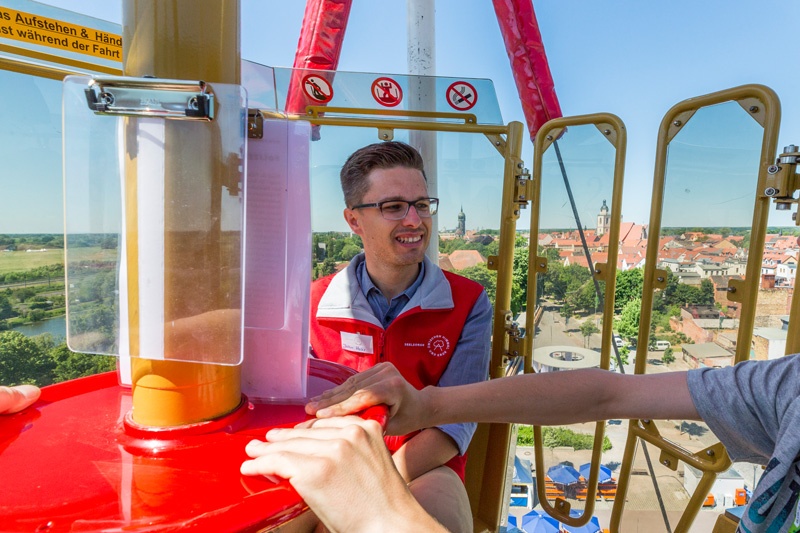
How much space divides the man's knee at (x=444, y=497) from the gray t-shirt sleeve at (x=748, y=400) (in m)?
0.60

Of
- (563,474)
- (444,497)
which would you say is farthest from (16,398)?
(563,474)

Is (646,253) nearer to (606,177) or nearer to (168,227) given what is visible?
(606,177)

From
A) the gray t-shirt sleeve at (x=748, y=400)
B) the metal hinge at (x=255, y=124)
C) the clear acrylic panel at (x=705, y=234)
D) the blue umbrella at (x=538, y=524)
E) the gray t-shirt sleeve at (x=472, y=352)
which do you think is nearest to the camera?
the metal hinge at (x=255, y=124)

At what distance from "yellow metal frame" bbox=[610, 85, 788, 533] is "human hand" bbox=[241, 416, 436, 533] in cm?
129

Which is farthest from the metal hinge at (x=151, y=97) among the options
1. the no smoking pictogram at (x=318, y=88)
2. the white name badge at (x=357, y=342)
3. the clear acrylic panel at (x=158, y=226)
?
the no smoking pictogram at (x=318, y=88)

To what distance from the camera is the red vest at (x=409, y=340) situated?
164cm

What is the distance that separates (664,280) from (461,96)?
98 centimetres

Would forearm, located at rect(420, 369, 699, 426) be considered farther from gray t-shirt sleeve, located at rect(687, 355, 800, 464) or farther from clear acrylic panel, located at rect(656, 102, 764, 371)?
clear acrylic panel, located at rect(656, 102, 764, 371)

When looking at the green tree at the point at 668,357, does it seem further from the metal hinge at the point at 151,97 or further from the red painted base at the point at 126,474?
the metal hinge at the point at 151,97

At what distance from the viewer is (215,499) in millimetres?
490

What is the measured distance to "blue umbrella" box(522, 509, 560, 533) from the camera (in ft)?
16.1

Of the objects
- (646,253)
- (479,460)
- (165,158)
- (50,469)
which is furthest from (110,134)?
(479,460)

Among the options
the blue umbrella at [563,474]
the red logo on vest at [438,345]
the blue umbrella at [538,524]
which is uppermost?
the red logo on vest at [438,345]

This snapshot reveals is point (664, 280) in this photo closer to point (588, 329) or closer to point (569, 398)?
point (588, 329)
